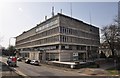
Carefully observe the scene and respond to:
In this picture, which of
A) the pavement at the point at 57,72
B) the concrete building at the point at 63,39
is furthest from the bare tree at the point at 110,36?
the pavement at the point at 57,72

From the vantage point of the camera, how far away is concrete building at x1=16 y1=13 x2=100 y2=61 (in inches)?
2489

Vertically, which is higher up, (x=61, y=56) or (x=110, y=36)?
(x=110, y=36)

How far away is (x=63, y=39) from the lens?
208ft

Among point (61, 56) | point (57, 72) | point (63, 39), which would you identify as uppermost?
point (63, 39)

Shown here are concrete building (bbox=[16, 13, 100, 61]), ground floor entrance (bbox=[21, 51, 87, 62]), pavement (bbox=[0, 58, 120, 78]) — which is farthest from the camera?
concrete building (bbox=[16, 13, 100, 61])

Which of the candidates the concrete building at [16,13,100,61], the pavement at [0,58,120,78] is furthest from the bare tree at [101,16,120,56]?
the pavement at [0,58,120,78]

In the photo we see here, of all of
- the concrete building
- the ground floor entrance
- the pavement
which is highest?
the concrete building

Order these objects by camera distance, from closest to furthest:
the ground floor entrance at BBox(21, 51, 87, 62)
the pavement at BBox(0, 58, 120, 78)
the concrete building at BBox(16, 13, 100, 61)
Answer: the pavement at BBox(0, 58, 120, 78) → the ground floor entrance at BBox(21, 51, 87, 62) → the concrete building at BBox(16, 13, 100, 61)

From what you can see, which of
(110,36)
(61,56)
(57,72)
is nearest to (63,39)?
(61,56)

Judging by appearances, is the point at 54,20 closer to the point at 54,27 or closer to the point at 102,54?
the point at 54,27

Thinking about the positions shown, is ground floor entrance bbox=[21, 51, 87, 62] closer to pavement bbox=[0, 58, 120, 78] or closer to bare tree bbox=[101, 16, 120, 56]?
bare tree bbox=[101, 16, 120, 56]

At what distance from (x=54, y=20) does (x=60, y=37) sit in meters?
7.65

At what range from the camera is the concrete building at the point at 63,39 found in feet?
207

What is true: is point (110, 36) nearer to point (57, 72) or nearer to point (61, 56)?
point (61, 56)
